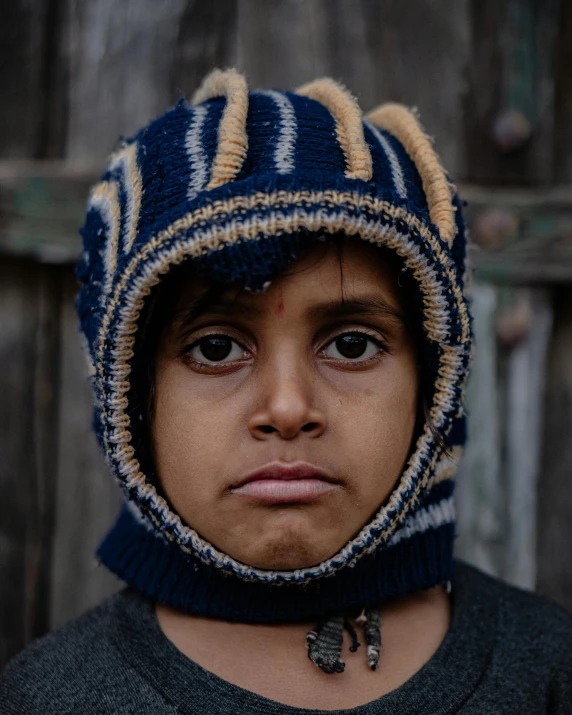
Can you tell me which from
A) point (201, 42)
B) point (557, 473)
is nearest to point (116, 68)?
point (201, 42)

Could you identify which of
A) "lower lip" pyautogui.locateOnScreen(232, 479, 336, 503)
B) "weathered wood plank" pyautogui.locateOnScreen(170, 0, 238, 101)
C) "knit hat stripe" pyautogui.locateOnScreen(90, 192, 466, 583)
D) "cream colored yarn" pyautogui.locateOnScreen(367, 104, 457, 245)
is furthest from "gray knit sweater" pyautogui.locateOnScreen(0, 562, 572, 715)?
"weathered wood plank" pyautogui.locateOnScreen(170, 0, 238, 101)

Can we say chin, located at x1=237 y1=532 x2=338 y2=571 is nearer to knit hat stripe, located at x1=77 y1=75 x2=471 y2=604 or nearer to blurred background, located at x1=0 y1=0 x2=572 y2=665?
knit hat stripe, located at x1=77 y1=75 x2=471 y2=604

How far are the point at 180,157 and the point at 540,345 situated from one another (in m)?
0.93

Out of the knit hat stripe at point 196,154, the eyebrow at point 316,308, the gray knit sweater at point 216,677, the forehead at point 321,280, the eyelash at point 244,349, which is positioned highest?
the knit hat stripe at point 196,154

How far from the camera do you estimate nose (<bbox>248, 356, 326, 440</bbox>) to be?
102 cm

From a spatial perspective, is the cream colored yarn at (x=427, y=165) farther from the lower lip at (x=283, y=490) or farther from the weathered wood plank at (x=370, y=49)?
the lower lip at (x=283, y=490)

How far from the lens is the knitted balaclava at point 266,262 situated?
1025mm

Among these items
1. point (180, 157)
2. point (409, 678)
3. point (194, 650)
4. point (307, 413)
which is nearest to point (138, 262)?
point (180, 157)

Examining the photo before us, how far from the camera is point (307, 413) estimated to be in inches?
40.9

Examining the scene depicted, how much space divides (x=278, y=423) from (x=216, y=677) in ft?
1.30

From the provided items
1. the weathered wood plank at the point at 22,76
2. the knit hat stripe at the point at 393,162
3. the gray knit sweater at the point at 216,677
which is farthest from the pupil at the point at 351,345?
the weathered wood plank at the point at 22,76

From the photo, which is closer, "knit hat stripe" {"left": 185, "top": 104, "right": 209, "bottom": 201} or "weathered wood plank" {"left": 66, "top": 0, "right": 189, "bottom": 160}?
"knit hat stripe" {"left": 185, "top": 104, "right": 209, "bottom": 201}

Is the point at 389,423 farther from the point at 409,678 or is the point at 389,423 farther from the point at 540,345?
the point at 540,345

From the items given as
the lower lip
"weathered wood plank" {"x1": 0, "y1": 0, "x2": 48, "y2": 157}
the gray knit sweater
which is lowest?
the gray knit sweater
